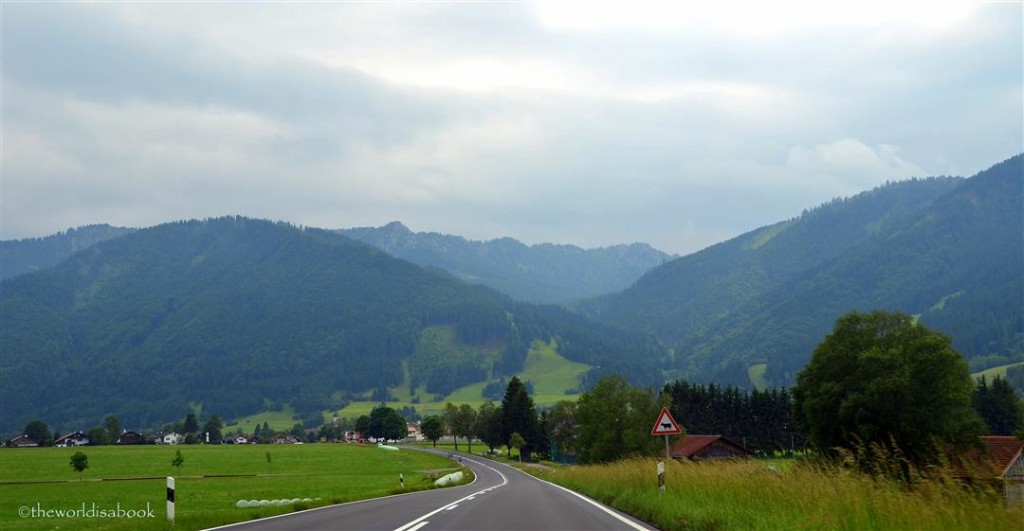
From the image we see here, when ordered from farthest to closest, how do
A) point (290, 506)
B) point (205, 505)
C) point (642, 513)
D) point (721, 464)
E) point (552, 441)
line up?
point (552, 441), point (205, 505), point (290, 506), point (721, 464), point (642, 513)

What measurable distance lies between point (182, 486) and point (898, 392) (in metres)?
52.5

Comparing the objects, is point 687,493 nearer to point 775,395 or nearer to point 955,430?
point 955,430

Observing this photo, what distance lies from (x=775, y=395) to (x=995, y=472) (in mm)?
116976

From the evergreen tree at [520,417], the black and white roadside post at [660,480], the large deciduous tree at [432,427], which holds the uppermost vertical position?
the black and white roadside post at [660,480]

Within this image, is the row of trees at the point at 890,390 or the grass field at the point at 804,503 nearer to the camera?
the grass field at the point at 804,503

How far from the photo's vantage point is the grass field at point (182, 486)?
1097 inches

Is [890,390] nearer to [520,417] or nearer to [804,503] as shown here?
[804,503]

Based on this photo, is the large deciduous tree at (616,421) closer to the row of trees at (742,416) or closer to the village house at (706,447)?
the village house at (706,447)

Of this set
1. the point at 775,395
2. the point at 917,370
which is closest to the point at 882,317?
the point at 917,370

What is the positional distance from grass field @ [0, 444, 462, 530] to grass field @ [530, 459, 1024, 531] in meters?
10.7

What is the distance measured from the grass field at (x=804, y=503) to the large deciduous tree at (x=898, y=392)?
34.3 meters

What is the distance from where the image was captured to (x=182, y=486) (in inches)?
2506

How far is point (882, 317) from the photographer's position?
58531 mm

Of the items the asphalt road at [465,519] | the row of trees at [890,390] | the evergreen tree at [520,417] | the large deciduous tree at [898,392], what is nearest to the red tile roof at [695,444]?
the row of trees at [890,390]
